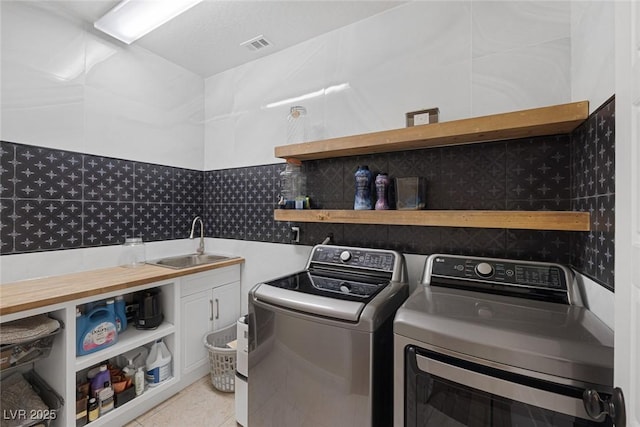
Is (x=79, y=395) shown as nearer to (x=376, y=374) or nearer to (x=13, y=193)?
(x=13, y=193)

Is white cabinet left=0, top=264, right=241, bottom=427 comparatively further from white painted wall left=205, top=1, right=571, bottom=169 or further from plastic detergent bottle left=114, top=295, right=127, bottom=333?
white painted wall left=205, top=1, right=571, bottom=169

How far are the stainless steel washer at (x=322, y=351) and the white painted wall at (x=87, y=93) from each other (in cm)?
175

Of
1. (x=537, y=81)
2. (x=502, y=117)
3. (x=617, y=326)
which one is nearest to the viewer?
(x=617, y=326)

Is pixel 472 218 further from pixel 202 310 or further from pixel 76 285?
pixel 76 285

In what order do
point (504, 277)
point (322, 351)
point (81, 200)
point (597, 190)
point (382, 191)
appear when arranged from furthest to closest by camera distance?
1. point (81, 200)
2. point (382, 191)
3. point (504, 277)
4. point (322, 351)
5. point (597, 190)

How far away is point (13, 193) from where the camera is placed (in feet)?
5.30

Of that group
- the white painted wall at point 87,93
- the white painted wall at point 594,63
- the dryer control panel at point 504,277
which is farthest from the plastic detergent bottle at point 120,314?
the white painted wall at point 594,63

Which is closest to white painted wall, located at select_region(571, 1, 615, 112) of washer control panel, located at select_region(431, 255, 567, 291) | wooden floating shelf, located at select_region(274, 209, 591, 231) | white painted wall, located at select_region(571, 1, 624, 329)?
white painted wall, located at select_region(571, 1, 624, 329)

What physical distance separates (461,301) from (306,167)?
1390 millimetres

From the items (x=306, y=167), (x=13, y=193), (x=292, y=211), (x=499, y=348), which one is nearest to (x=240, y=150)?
(x=306, y=167)

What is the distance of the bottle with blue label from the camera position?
1.68 m

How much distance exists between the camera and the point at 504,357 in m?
0.81

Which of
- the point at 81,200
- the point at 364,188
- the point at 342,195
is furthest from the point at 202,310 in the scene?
the point at 364,188

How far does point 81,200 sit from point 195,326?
122cm
